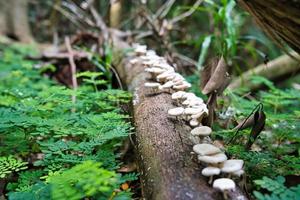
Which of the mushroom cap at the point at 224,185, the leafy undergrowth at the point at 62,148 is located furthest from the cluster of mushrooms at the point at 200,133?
the leafy undergrowth at the point at 62,148

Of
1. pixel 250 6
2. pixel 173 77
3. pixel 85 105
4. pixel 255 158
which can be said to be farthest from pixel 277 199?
pixel 85 105

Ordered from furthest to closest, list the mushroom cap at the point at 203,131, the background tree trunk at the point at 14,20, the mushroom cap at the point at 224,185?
the background tree trunk at the point at 14,20
the mushroom cap at the point at 203,131
the mushroom cap at the point at 224,185

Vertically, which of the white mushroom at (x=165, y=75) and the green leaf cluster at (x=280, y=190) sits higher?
the white mushroom at (x=165, y=75)

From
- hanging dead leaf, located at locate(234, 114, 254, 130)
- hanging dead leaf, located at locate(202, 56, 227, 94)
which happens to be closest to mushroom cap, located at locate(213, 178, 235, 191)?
hanging dead leaf, located at locate(234, 114, 254, 130)

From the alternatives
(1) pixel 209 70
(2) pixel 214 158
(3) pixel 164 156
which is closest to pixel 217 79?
(1) pixel 209 70

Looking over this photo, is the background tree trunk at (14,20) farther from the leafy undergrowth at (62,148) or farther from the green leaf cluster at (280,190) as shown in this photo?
the green leaf cluster at (280,190)

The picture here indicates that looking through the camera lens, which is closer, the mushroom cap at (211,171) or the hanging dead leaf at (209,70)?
the mushroom cap at (211,171)
